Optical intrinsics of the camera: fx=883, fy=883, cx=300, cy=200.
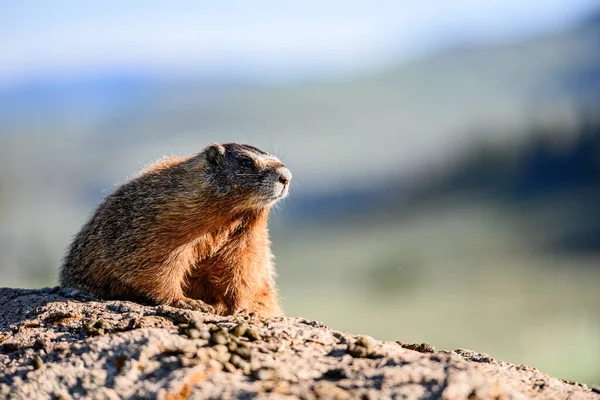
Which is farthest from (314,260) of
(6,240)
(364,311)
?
(6,240)

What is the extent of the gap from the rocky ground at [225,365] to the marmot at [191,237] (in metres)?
1.53

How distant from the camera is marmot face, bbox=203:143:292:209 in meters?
9.48

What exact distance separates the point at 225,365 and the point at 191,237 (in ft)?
10.6

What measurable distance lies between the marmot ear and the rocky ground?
8.69ft

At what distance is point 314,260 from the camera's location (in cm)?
6606

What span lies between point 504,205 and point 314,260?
2557 centimetres

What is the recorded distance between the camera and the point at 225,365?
6.17 metres

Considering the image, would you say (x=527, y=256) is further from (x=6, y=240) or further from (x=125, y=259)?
(x=125, y=259)

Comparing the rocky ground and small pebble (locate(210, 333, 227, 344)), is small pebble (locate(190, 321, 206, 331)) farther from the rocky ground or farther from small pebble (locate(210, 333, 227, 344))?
small pebble (locate(210, 333, 227, 344))

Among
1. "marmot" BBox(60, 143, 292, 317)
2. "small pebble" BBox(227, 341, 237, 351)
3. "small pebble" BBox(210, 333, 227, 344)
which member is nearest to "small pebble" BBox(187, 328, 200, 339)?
"small pebble" BBox(210, 333, 227, 344)

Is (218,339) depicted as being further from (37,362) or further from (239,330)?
(37,362)

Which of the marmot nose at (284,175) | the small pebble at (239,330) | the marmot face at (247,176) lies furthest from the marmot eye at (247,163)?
the small pebble at (239,330)

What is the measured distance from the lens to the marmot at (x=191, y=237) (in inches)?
358

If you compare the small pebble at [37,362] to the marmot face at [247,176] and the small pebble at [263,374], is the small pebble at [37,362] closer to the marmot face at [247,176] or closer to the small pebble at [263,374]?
the small pebble at [263,374]
